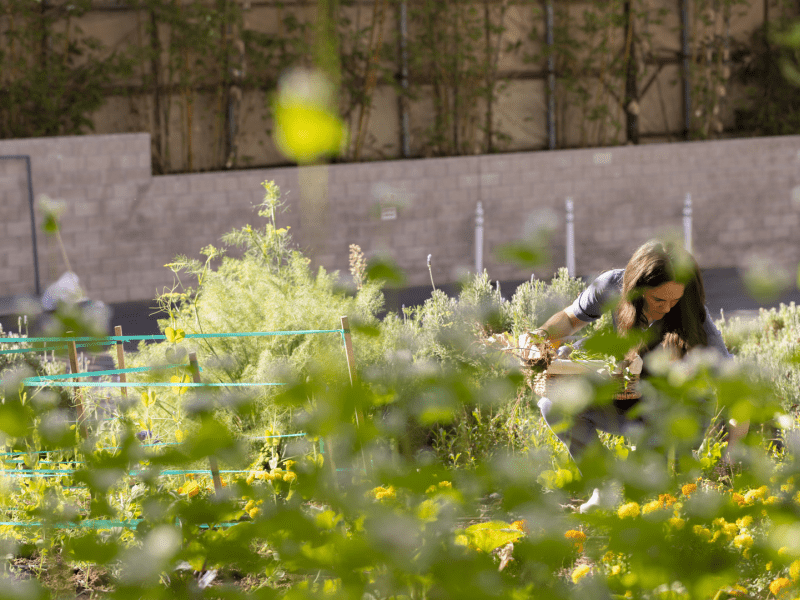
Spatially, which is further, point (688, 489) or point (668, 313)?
point (668, 313)

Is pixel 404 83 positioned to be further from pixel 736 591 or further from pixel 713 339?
pixel 736 591

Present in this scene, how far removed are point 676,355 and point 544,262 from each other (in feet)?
6.07

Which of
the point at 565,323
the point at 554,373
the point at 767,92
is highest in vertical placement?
the point at 767,92

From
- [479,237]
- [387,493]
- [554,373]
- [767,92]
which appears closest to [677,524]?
[387,493]

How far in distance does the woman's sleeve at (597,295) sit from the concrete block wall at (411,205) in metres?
4.23

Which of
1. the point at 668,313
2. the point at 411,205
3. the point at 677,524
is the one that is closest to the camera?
the point at 677,524

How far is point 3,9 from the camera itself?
8664 mm

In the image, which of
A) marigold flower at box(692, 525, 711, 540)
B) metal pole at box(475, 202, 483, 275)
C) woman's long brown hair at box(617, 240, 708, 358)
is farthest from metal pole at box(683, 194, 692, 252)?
marigold flower at box(692, 525, 711, 540)

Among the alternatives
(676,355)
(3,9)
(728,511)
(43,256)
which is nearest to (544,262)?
(728,511)

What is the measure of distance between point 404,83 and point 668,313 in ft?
26.6

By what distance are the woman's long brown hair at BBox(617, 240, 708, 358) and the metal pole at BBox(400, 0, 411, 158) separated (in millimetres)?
8033

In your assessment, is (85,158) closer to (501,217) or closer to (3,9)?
(3,9)

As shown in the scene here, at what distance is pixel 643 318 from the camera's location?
2.60 metres

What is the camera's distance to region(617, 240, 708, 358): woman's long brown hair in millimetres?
2357
